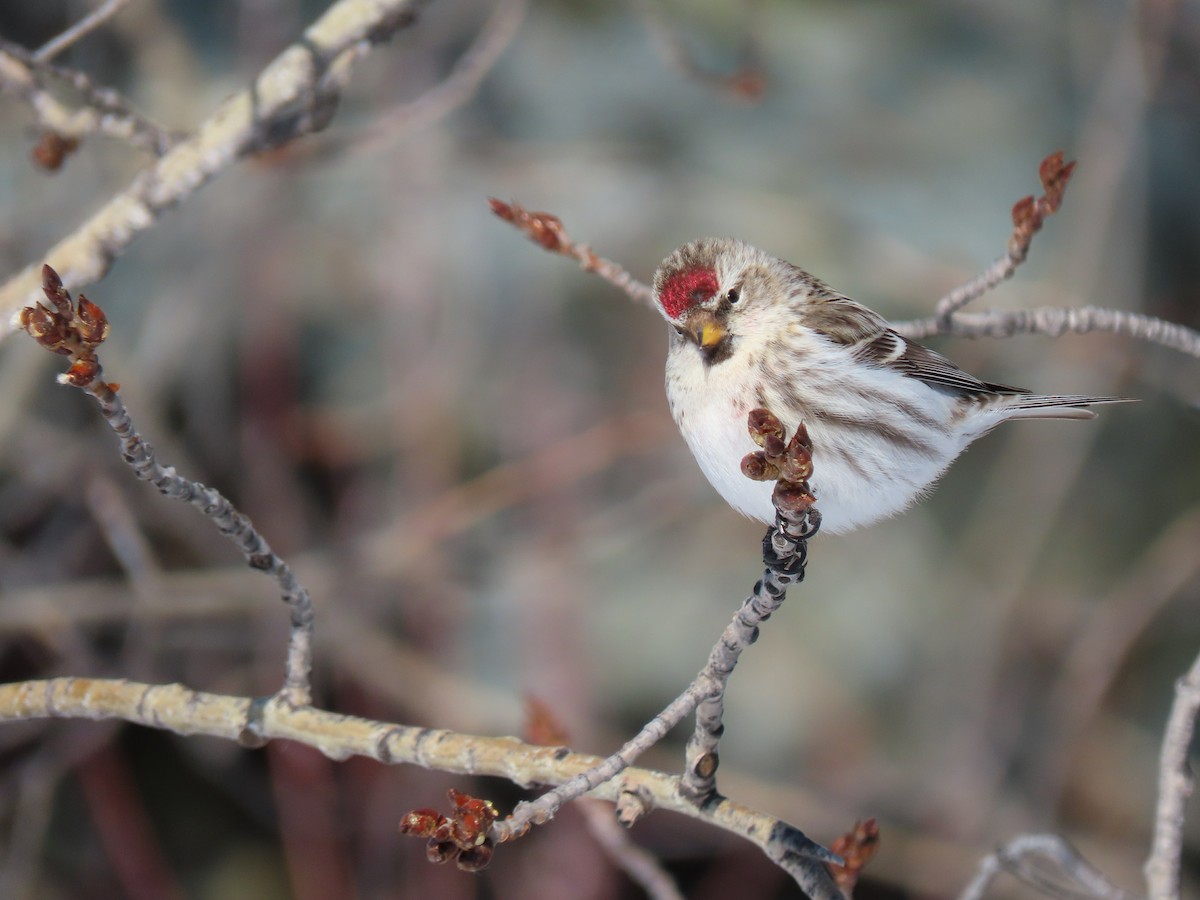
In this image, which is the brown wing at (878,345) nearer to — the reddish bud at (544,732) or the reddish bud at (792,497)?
the reddish bud at (544,732)

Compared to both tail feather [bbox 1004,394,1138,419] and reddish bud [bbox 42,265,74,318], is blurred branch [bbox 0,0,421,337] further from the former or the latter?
tail feather [bbox 1004,394,1138,419]

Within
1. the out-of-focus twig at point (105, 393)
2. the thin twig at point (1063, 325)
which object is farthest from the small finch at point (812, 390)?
the out-of-focus twig at point (105, 393)

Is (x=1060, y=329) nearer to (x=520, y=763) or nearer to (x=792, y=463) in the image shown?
(x=792, y=463)

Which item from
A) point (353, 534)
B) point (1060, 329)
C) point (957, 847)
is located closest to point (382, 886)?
point (353, 534)

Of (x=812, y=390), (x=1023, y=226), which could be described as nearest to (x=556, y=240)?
(x=812, y=390)

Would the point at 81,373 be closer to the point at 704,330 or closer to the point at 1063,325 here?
the point at 704,330

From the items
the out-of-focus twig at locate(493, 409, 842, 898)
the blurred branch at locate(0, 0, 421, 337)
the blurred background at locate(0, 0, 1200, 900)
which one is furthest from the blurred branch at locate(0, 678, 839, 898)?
the blurred background at locate(0, 0, 1200, 900)

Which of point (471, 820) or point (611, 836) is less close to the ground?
point (611, 836)
